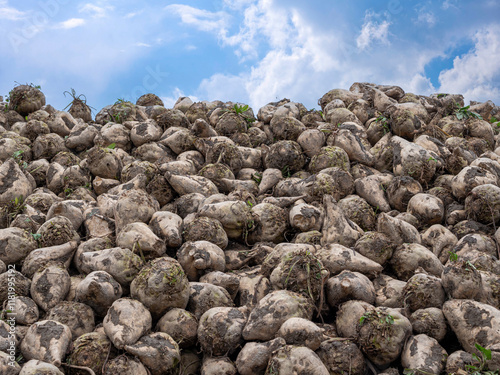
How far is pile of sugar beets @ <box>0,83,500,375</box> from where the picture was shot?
172 inches

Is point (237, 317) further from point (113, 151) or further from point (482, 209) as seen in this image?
point (113, 151)

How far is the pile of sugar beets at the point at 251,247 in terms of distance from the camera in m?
4.36

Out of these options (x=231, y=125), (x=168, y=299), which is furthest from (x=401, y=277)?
(x=231, y=125)

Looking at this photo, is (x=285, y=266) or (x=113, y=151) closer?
(x=285, y=266)

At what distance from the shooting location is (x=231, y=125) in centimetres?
841

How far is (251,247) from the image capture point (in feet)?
19.8

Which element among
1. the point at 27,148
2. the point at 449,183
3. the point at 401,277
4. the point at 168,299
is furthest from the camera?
the point at 27,148

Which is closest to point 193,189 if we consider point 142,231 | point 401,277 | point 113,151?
point 142,231

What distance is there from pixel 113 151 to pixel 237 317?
410 centimetres

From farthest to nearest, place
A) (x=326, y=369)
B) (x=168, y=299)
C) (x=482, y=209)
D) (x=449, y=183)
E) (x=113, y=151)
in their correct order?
(x=113, y=151), (x=449, y=183), (x=482, y=209), (x=168, y=299), (x=326, y=369)

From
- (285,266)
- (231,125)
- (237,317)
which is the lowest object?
(237,317)

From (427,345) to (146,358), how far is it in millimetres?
2464

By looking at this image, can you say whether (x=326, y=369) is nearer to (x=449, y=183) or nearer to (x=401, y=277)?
(x=401, y=277)

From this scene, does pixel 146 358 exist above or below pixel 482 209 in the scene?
below
